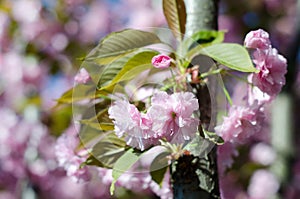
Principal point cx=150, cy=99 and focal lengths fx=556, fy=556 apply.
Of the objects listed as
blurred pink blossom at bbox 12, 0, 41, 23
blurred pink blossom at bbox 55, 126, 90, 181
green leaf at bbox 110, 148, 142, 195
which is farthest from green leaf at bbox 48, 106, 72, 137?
green leaf at bbox 110, 148, 142, 195

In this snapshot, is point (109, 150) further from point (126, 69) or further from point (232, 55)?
point (232, 55)

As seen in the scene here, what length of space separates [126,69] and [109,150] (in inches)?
5.6

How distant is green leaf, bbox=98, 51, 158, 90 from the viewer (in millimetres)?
910

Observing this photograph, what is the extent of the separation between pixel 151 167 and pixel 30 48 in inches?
90.3

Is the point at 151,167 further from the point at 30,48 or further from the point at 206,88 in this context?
the point at 30,48

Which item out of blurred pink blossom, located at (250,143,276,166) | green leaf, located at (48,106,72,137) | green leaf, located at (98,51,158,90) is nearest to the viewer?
green leaf, located at (98,51,158,90)

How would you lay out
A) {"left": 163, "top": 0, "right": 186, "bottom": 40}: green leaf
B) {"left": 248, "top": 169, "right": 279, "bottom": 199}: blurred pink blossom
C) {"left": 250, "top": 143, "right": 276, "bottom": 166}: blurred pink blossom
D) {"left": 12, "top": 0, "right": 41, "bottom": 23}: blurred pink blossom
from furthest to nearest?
1. {"left": 12, "top": 0, "right": 41, "bottom": 23}: blurred pink blossom
2. {"left": 250, "top": 143, "right": 276, "bottom": 166}: blurred pink blossom
3. {"left": 248, "top": 169, "right": 279, "bottom": 199}: blurred pink blossom
4. {"left": 163, "top": 0, "right": 186, "bottom": 40}: green leaf

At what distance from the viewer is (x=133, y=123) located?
80 cm

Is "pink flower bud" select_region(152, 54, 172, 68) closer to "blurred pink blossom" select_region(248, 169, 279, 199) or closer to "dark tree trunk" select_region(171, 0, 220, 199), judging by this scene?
"dark tree trunk" select_region(171, 0, 220, 199)

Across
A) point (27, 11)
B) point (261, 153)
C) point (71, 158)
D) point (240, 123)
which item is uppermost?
point (240, 123)

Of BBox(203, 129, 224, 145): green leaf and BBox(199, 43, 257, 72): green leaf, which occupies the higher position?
BBox(199, 43, 257, 72): green leaf

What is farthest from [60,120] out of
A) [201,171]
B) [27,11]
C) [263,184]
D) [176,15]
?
[201,171]

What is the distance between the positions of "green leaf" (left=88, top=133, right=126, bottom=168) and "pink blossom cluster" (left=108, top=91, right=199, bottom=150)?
0.12m

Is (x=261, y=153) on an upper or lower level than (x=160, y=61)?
lower
